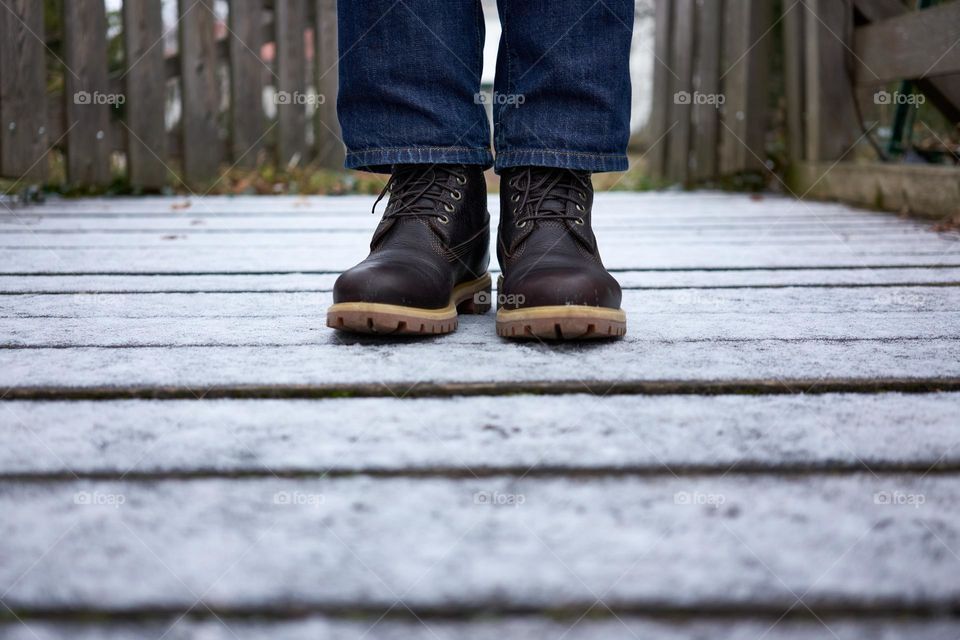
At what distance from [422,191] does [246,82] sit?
9.34ft

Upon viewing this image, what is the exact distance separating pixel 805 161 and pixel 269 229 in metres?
2.04

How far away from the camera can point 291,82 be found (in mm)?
4004

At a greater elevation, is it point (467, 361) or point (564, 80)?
point (564, 80)

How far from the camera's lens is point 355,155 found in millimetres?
1234

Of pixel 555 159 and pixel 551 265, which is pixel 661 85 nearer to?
pixel 555 159

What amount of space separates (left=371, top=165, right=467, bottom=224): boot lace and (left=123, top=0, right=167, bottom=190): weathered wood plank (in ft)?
8.25

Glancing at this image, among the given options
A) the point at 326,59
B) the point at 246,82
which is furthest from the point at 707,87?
the point at 246,82

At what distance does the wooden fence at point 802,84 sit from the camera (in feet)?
8.19

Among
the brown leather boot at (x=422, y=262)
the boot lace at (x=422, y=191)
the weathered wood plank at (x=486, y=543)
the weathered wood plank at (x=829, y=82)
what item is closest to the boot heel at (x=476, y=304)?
the brown leather boot at (x=422, y=262)

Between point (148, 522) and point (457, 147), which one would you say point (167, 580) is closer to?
point (148, 522)

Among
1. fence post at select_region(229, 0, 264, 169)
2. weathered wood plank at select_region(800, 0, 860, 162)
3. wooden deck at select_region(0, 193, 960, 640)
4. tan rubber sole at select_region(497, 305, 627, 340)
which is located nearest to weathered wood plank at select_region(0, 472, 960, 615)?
wooden deck at select_region(0, 193, 960, 640)

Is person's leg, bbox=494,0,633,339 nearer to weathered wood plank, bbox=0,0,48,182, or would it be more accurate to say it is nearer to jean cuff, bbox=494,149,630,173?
jean cuff, bbox=494,149,630,173

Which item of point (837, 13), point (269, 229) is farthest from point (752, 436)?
point (837, 13)

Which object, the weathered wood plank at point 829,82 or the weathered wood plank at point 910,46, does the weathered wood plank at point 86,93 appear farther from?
the weathered wood plank at point 910,46
